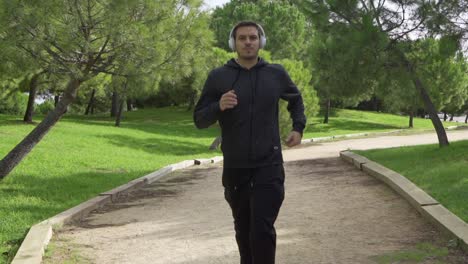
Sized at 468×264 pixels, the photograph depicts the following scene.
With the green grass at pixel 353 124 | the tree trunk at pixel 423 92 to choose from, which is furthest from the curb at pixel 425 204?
the green grass at pixel 353 124

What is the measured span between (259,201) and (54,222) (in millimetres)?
3628

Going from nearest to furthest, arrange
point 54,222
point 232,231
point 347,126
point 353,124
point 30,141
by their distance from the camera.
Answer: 1. point 232,231
2. point 54,222
3. point 30,141
4. point 347,126
5. point 353,124

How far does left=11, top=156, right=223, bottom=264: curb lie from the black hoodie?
7.25 ft

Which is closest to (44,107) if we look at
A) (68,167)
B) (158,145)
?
(158,145)

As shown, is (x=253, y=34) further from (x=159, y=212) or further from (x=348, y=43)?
(x=348, y=43)

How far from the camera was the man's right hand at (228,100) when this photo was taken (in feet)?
10.2

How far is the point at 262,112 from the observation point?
10.6 ft

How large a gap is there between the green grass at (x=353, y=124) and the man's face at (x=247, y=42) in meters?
25.9

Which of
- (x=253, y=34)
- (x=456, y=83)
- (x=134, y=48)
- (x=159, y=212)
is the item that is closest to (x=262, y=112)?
(x=253, y=34)

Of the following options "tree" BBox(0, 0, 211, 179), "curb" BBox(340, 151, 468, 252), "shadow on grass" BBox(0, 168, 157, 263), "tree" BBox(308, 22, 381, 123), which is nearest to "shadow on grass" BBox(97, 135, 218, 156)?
"tree" BBox(308, 22, 381, 123)

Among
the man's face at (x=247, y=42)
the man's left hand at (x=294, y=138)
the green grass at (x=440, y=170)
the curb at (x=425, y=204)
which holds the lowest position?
the curb at (x=425, y=204)

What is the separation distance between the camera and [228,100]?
10.2 feet

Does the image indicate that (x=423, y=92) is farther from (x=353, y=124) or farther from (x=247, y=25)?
(x=353, y=124)

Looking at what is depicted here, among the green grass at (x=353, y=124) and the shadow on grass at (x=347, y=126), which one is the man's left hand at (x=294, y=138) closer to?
the green grass at (x=353, y=124)
